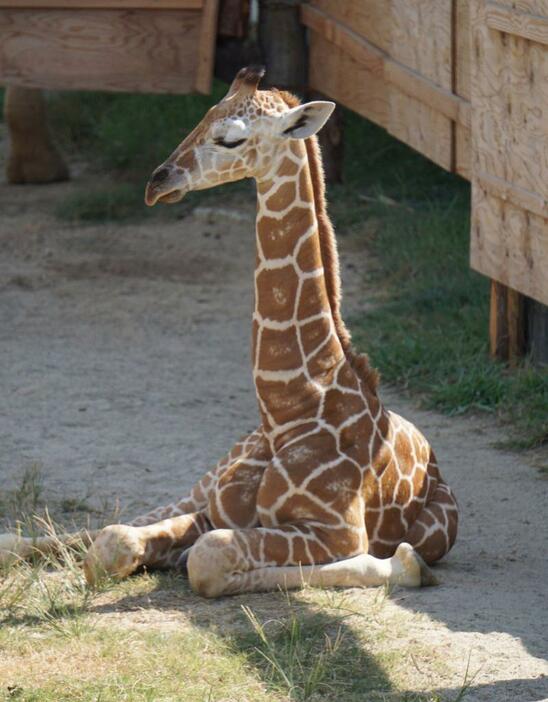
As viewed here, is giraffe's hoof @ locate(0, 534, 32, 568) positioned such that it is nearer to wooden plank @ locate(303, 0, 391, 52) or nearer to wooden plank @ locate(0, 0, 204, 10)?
wooden plank @ locate(303, 0, 391, 52)

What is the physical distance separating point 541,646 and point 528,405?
263cm

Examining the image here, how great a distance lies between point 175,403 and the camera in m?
6.80

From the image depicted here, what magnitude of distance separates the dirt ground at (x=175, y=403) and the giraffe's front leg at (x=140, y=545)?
2.56 feet

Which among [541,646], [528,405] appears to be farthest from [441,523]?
[528,405]

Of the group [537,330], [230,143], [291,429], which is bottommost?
[537,330]

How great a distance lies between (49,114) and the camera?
40.5 ft

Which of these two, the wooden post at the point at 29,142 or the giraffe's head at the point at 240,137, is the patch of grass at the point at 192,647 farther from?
the wooden post at the point at 29,142

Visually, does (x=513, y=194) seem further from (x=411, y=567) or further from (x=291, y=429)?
(x=411, y=567)

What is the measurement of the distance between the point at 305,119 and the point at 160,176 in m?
0.53

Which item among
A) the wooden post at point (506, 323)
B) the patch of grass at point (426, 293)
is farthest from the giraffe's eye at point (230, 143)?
the wooden post at point (506, 323)

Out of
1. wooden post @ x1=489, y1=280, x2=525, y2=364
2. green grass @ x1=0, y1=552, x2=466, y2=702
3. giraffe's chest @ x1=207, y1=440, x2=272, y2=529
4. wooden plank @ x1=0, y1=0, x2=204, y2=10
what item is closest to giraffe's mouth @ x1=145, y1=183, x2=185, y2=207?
giraffe's chest @ x1=207, y1=440, x2=272, y2=529

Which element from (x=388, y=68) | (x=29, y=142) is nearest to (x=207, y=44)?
(x=388, y=68)

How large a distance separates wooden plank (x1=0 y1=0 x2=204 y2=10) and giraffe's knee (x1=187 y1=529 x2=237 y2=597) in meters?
5.48

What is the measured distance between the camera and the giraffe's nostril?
4.26 meters
